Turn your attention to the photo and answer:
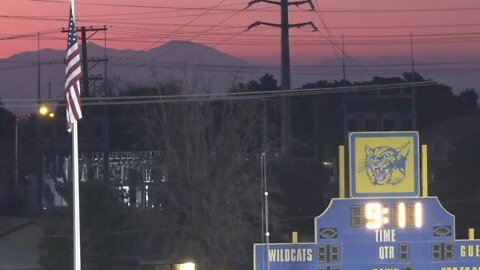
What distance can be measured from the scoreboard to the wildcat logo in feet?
0.77

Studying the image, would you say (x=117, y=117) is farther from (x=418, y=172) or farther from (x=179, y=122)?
(x=418, y=172)

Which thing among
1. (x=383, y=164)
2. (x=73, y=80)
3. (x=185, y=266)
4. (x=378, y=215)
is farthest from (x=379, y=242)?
(x=185, y=266)

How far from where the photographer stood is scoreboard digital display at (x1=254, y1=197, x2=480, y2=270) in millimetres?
28109

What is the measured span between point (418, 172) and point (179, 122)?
75.0 feet

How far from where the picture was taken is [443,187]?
54.5 m

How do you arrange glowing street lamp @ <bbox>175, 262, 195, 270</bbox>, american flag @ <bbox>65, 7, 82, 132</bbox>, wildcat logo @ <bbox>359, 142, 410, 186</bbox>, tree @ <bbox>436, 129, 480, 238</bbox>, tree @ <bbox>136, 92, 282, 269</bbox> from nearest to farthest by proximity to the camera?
american flag @ <bbox>65, 7, 82, 132</bbox> → wildcat logo @ <bbox>359, 142, 410, 186</bbox> → glowing street lamp @ <bbox>175, 262, 195, 270</bbox> → tree @ <bbox>136, 92, 282, 269</bbox> → tree @ <bbox>436, 129, 480, 238</bbox>

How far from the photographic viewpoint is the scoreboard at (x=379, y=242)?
28.1m

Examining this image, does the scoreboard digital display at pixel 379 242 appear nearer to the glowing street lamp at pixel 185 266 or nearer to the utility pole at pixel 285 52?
the glowing street lamp at pixel 185 266

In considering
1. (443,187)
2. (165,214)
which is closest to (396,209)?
(165,214)

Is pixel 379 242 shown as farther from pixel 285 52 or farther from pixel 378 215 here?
pixel 285 52

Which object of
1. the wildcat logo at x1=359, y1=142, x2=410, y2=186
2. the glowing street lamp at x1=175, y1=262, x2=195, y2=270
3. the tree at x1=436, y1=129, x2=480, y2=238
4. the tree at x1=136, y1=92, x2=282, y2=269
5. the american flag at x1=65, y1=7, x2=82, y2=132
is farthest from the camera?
the tree at x1=436, y1=129, x2=480, y2=238

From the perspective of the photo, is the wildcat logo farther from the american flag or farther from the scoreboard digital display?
the american flag

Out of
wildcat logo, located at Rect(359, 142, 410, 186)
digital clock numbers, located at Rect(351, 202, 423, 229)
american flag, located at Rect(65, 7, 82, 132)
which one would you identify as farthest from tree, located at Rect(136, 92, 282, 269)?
american flag, located at Rect(65, 7, 82, 132)

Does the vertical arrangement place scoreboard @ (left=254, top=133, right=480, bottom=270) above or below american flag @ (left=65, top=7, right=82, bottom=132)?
below
